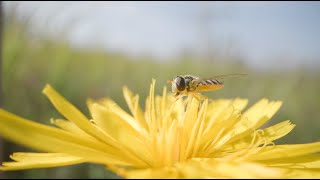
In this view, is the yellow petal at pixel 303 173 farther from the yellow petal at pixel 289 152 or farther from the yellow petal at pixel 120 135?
the yellow petal at pixel 120 135

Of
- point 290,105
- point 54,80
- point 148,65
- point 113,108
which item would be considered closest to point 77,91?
point 54,80

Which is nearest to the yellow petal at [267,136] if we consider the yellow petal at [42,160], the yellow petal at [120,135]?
the yellow petal at [120,135]

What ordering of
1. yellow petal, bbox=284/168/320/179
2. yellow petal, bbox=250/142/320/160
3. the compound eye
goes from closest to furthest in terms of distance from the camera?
yellow petal, bbox=284/168/320/179 < yellow petal, bbox=250/142/320/160 < the compound eye

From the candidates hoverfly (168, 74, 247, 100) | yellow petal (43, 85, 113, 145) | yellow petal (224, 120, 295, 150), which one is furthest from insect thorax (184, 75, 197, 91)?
yellow petal (43, 85, 113, 145)

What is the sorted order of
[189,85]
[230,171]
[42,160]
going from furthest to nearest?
[189,85], [42,160], [230,171]

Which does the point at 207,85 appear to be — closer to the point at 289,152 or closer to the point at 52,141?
the point at 289,152

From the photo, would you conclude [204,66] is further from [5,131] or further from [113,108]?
[5,131]

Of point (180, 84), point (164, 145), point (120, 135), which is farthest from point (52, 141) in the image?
point (180, 84)

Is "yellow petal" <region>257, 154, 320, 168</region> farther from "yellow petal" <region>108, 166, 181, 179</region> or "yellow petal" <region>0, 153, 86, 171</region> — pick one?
"yellow petal" <region>0, 153, 86, 171</region>

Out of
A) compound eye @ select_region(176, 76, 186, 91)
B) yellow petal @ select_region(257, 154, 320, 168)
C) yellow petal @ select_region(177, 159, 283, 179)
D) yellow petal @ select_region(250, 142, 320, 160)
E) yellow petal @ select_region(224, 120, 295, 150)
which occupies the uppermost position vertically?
compound eye @ select_region(176, 76, 186, 91)
